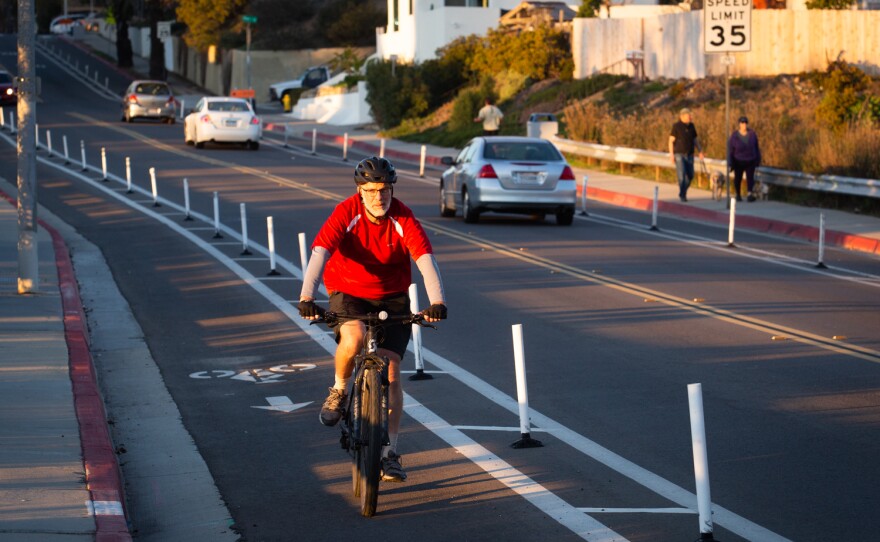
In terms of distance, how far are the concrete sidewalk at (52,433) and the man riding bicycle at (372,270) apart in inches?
58.3

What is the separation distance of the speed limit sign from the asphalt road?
4.38m

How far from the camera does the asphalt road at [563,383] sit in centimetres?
777

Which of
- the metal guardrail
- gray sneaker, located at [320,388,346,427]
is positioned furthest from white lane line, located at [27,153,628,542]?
the metal guardrail

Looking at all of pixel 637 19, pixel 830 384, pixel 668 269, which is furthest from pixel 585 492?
pixel 637 19

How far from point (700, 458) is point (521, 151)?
716 inches

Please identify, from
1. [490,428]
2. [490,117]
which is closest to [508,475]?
[490,428]

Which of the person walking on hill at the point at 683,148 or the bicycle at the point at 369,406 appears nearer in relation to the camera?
the bicycle at the point at 369,406

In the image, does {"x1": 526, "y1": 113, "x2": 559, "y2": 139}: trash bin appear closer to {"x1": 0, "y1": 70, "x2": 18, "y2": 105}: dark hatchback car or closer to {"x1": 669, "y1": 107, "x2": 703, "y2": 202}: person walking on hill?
{"x1": 669, "y1": 107, "x2": 703, "y2": 202}: person walking on hill

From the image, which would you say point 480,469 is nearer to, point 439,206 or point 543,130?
point 439,206

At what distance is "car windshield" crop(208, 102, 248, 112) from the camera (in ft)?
141

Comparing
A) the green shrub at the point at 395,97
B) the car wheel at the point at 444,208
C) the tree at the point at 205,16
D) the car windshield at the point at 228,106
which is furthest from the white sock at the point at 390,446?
the tree at the point at 205,16

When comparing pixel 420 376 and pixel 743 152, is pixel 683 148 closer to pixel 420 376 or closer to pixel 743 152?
pixel 743 152

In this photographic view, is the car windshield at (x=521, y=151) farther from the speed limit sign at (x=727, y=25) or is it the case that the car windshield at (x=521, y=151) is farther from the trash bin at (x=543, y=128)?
the trash bin at (x=543, y=128)

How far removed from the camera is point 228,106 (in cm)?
4281
